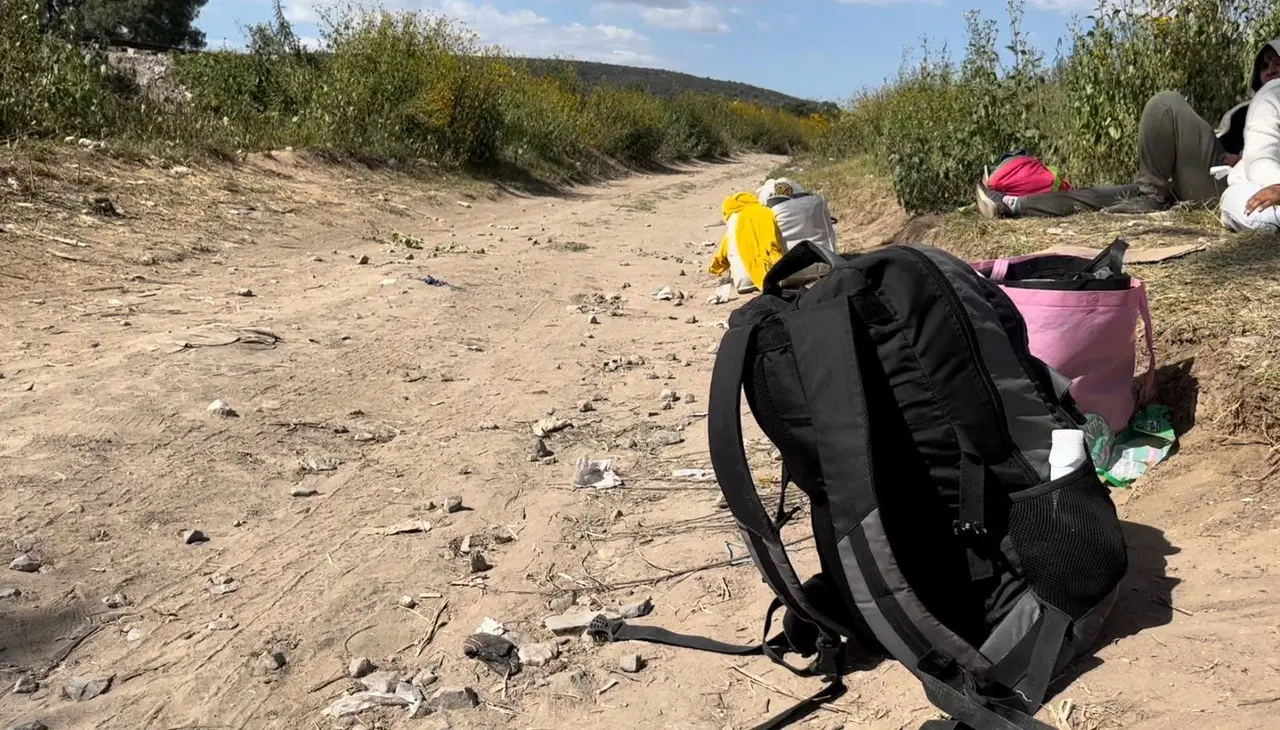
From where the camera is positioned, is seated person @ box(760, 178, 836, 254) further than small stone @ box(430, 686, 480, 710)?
Yes

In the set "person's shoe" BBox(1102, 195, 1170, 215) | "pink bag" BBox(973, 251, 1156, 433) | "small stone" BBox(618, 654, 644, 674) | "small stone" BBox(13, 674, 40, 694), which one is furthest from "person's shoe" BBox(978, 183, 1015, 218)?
"small stone" BBox(13, 674, 40, 694)

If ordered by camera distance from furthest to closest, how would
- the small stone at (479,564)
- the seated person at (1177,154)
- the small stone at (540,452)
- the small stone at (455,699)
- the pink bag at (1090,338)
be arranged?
the seated person at (1177,154) → the small stone at (540,452) → the pink bag at (1090,338) → the small stone at (479,564) → the small stone at (455,699)

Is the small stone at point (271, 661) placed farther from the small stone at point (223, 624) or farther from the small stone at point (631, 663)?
the small stone at point (631, 663)

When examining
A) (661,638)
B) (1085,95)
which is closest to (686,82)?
(1085,95)

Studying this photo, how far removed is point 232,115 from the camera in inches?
458

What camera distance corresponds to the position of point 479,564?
2895 millimetres

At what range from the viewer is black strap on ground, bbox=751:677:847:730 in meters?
2.11

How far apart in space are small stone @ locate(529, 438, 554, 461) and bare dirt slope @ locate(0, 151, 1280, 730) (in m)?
0.03

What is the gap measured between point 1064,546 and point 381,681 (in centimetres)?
156

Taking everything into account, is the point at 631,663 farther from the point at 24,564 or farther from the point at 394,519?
the point at 24,564

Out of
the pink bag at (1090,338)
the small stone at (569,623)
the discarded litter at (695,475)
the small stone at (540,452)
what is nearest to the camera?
the small stone at (569,623)

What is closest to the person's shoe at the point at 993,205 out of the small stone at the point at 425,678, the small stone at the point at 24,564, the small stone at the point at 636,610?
the small stone at the point at 636,610

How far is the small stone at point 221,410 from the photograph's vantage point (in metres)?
3.82

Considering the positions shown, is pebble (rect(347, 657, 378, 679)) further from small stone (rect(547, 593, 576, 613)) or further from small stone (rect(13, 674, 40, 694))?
small stone (rect(13, 674, 40, 694))
